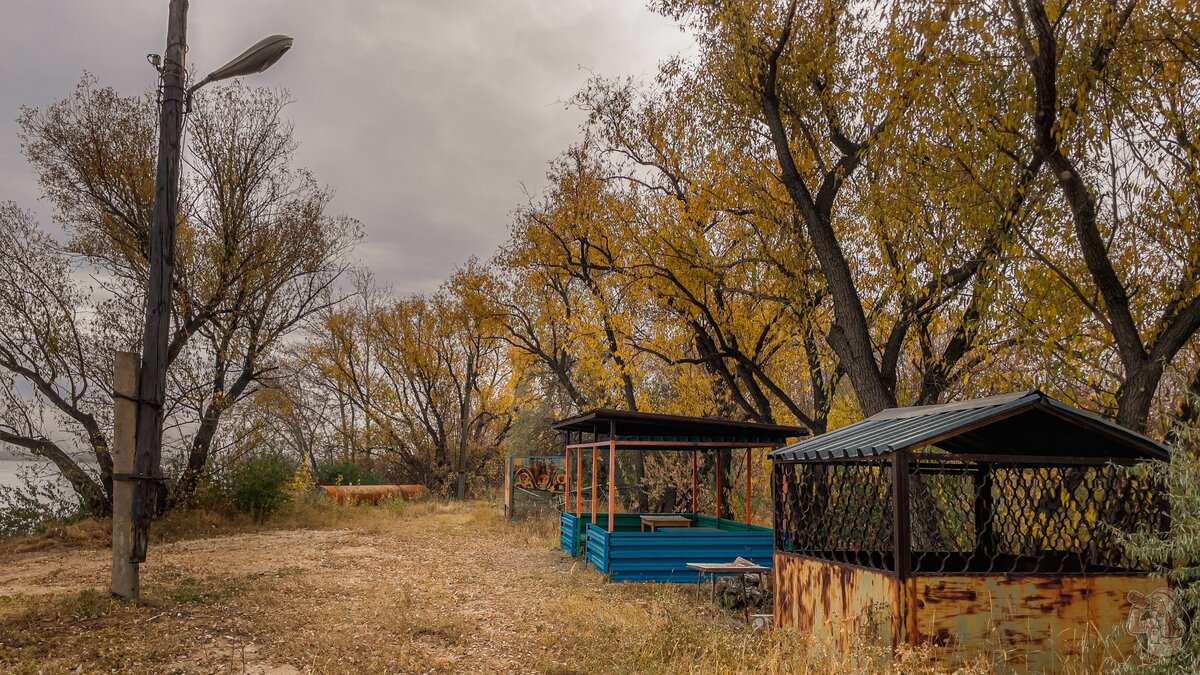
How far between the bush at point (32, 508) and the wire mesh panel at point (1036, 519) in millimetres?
15453

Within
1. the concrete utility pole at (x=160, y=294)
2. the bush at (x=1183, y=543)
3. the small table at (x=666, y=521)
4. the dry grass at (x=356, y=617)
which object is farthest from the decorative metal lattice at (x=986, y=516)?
the small table at (x=666, y=521)

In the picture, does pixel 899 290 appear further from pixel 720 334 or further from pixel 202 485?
pixel 202 485

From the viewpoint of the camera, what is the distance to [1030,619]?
6523 mm

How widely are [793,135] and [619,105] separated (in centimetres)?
549

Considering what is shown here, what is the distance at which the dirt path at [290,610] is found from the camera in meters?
7.13

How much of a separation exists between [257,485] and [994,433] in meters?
15.8

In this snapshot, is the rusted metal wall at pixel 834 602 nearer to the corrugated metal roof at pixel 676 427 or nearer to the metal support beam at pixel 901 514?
the metal support beam at pixel 901 514

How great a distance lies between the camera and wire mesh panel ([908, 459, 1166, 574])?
6.94m

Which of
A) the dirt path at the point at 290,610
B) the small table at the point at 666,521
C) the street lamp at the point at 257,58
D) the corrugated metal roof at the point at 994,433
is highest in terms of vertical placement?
the street lamp at the point at 257,58

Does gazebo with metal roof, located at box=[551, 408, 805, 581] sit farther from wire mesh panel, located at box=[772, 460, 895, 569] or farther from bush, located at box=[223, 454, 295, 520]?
bush, located at box=[223, 454, 295, 520]

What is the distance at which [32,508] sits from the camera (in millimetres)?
16422

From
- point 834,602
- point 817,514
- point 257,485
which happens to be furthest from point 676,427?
point 257,485

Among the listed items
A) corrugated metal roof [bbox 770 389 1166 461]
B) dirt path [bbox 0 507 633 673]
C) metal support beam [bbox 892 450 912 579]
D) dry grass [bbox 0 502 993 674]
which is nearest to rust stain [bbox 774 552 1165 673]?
metal support beam [bbox 892 450 912 579]

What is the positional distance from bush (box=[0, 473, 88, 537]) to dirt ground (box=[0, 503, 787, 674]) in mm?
2508
